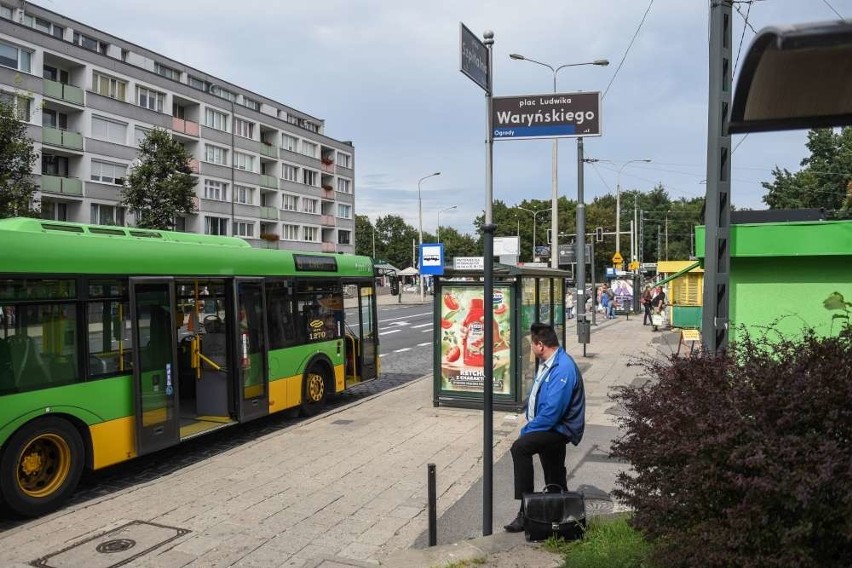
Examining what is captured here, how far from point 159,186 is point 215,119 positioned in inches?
953

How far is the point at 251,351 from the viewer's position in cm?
951

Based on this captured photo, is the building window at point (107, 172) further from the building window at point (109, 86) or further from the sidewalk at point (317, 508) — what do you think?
the sidewalk at point (317, 508)

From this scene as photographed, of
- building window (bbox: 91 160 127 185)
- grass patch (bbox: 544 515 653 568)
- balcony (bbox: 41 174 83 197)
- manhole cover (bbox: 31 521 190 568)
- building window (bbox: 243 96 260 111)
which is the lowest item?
manhole cover (bbox: 31 521 190 568)

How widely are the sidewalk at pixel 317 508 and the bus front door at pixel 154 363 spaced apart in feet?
1.63

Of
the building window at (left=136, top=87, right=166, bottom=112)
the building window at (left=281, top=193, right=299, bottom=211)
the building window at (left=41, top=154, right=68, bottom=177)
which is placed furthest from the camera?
the building window at (left=281, top=193, right=299, bottom=211)

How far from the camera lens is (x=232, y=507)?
21.2 feet

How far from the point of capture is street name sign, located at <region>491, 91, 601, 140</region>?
821cm

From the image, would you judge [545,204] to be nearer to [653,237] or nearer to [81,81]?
[653,237]

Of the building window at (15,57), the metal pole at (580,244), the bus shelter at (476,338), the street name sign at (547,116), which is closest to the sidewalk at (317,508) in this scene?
the bus shelter at (476,338)

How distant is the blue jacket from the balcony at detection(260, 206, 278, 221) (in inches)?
2228

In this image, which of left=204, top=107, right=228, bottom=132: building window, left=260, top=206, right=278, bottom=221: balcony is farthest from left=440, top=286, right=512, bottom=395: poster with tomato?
left=260, top=206, right=278, bottom=221: balcony

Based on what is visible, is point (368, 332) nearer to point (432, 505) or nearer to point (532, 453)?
point (532, 453)

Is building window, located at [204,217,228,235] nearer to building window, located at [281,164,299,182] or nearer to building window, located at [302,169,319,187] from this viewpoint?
building window, located at [281,164,299,182]

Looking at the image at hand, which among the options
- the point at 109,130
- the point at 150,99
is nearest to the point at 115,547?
the point at 109,130
